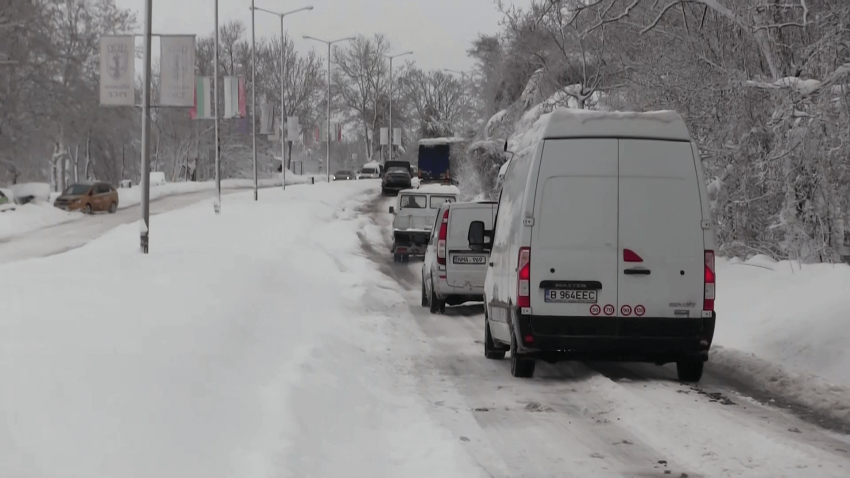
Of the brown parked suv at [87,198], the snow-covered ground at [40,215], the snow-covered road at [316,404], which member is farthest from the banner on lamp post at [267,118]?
the snow-covered road at [316,404]

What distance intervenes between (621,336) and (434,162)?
56927 millimetres

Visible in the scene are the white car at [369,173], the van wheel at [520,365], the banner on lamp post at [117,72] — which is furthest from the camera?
the white car at [369,173]

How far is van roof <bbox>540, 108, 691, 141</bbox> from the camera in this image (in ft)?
31.6

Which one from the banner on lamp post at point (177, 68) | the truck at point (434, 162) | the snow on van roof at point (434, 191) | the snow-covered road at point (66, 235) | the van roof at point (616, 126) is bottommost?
the snow-covered road at point (66, 235)

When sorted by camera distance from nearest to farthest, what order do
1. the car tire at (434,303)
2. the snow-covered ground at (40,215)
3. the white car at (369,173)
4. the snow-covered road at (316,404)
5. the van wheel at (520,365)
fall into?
the snow-covered road at (316,404) → the van wheel at (520,365) → the car tire at (434,303) → the snow-covered ground at (40,215) → the white car at (369,173)

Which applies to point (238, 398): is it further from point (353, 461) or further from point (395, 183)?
point (395, 183)

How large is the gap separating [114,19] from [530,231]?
2698 inches

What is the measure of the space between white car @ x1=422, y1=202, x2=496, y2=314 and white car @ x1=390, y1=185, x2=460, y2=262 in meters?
9.82

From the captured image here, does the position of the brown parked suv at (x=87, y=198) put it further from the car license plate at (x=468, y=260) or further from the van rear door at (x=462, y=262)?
the car license plate at (x=468, y=260)

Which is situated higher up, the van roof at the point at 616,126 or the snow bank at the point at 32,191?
the van roof at the point at 616,126

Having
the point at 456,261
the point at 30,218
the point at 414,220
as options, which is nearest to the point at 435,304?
the point at 456,261

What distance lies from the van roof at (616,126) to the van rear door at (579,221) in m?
0.08

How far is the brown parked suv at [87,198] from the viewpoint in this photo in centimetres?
5254

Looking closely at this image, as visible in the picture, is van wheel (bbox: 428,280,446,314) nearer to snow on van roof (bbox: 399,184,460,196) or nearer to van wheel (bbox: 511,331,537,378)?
van wheel (bbox: 511,331,537,378)
